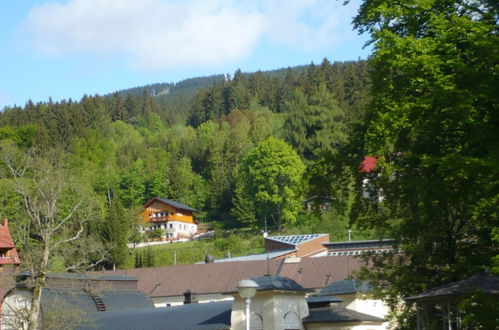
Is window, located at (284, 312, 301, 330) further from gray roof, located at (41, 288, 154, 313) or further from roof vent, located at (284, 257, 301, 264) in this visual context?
roof vent, located at (284, 257, 301, 264)

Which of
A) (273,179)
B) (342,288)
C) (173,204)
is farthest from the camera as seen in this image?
(173,204)

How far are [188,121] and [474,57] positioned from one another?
582ft

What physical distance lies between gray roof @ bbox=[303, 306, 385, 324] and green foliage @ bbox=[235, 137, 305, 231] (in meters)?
61.6

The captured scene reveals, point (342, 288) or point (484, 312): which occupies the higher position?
point (484, 312)

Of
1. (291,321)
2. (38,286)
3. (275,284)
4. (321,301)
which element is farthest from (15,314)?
(321,301)

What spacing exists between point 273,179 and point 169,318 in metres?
57.0

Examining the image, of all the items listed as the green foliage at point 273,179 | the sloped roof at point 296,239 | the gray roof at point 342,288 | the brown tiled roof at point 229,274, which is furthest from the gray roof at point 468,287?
the green foliage at point 273,179

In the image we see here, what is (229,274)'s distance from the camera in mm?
69875

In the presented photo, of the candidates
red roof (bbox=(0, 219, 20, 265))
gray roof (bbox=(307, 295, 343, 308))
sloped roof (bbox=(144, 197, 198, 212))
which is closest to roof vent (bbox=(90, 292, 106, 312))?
red roof (bbox=(0, 219, 20, 265))

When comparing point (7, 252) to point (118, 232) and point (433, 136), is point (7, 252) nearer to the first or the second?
point (433, 136)

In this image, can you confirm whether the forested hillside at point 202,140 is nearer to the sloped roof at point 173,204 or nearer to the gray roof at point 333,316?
the sloped roof at point 173,204

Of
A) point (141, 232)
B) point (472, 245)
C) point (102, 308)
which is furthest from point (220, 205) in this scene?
point (472, 245)

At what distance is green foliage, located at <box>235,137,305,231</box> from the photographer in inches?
4035

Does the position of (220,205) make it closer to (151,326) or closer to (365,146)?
(151,326)
